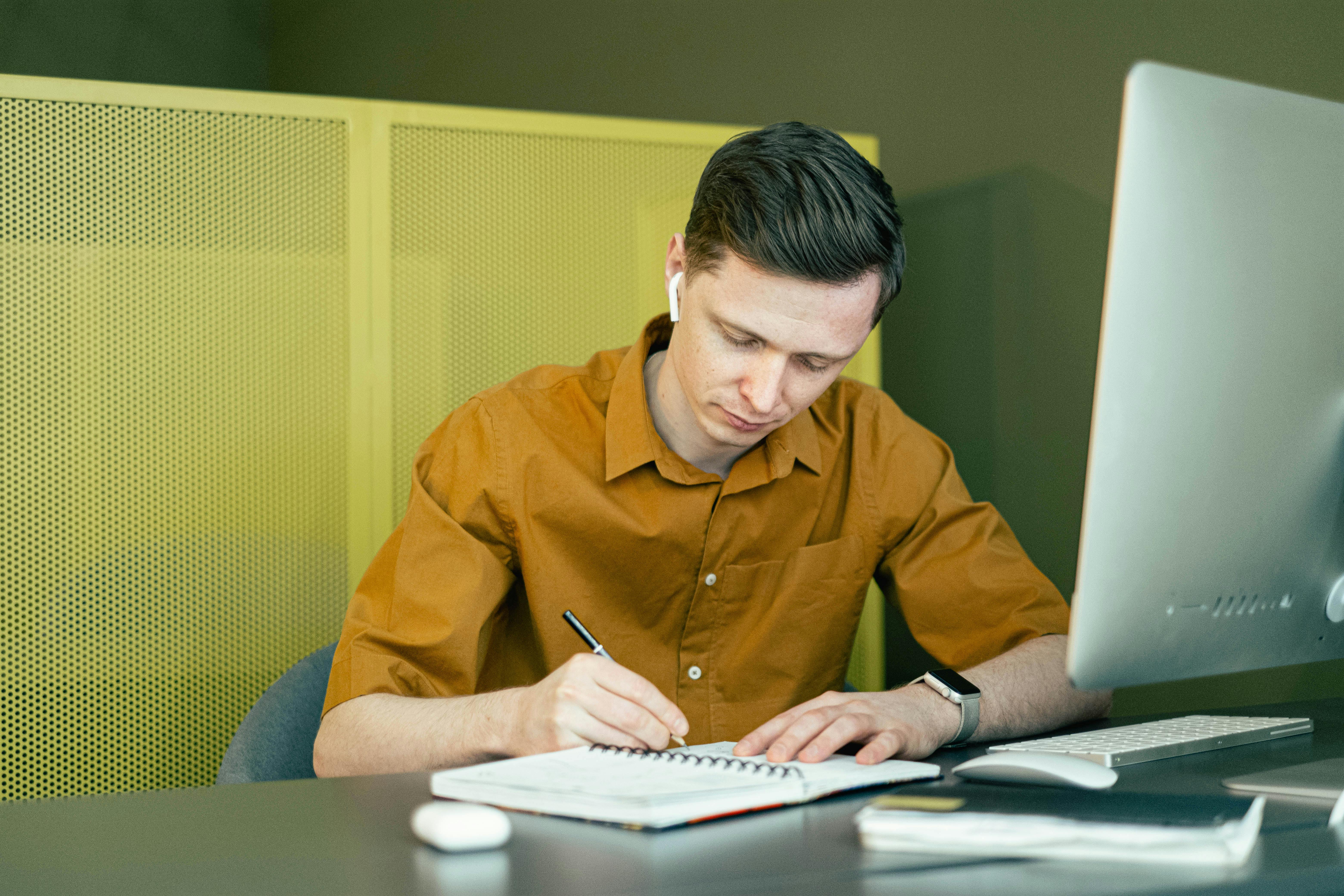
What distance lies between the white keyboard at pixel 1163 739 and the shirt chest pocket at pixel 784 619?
453 mm

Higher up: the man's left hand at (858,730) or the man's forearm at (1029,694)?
the man's left hand at (858,730)

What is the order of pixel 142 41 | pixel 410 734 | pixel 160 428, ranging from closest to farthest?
pixel 410 734, pixel 160 428, pixel 142 41

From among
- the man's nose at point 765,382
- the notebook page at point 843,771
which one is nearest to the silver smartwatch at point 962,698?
the notebook page at point 843,771

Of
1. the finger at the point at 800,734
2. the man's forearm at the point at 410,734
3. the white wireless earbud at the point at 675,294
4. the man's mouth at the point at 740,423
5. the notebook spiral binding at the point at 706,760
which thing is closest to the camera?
the notebook spiral binding at the point at 706,760

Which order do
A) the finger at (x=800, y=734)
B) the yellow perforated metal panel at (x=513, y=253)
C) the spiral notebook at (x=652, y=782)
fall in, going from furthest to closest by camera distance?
the yellow perforated metal panel at (x=513, y=253) → the finger at (x=800, y=734) → the spiral notebook at (x=652, y=782)

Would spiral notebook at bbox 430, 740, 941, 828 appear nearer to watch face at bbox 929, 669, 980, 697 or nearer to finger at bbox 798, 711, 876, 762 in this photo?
finger at bbox 798, 711, 876, 762

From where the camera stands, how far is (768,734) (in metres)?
1.05

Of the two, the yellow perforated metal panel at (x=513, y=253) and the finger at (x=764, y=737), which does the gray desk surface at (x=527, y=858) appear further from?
the yellow perforated metal panel at (x=513, y=253)

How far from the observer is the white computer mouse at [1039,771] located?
2.90ft

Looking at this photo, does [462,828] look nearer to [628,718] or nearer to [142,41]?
[628,718]

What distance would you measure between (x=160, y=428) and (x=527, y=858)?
1.55 meters

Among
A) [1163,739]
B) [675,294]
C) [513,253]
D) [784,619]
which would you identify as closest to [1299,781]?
[1163,739]

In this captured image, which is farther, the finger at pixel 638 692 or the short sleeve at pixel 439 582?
the short sleeve at pixel 439 582

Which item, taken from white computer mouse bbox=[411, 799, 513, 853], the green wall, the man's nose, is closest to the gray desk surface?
white computer mouse bbox=[411, 799, 513, 853]
